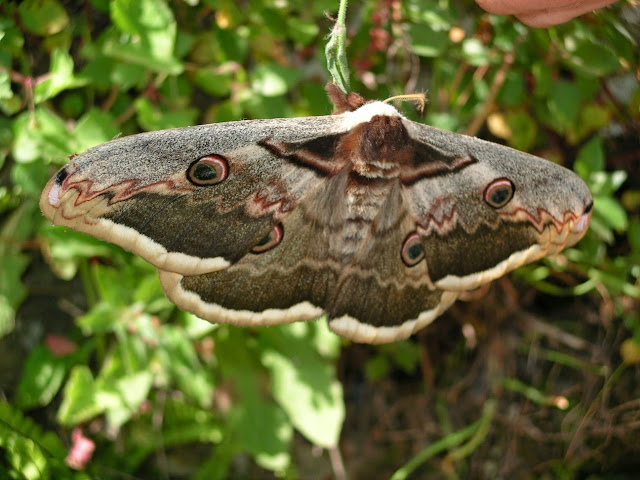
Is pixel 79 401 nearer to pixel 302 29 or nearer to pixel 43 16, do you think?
pixel 43 16

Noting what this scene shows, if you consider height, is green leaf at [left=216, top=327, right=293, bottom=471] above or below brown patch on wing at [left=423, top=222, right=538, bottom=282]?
below

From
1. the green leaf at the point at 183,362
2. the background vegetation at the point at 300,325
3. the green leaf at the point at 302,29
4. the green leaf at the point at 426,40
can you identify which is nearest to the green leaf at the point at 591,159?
the background vegetation at the point at 300,325

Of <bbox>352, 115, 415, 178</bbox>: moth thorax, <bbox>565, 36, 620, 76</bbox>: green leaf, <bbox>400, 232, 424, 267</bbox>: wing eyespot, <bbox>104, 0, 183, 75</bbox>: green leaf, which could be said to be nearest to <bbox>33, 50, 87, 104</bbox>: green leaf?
<bbox>104, 0, 183, 75</bbox>: green leaf

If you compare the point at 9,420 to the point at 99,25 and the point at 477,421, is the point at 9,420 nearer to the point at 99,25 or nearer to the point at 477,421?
the point at 99,25

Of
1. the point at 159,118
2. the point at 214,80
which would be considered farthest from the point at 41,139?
the point at 214,80

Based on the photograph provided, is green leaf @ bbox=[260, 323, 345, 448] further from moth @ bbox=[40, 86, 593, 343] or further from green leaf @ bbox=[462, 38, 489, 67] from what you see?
green leaf @ bbox=[462, 38, 489, 67]

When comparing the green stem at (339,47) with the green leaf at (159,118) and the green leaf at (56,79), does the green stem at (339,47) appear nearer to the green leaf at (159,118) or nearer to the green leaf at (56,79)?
the green leaf at (159,118)

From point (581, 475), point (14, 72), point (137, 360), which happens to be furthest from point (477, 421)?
point (14, 72)

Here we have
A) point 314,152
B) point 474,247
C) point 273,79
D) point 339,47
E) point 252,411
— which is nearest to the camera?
point 339,47
